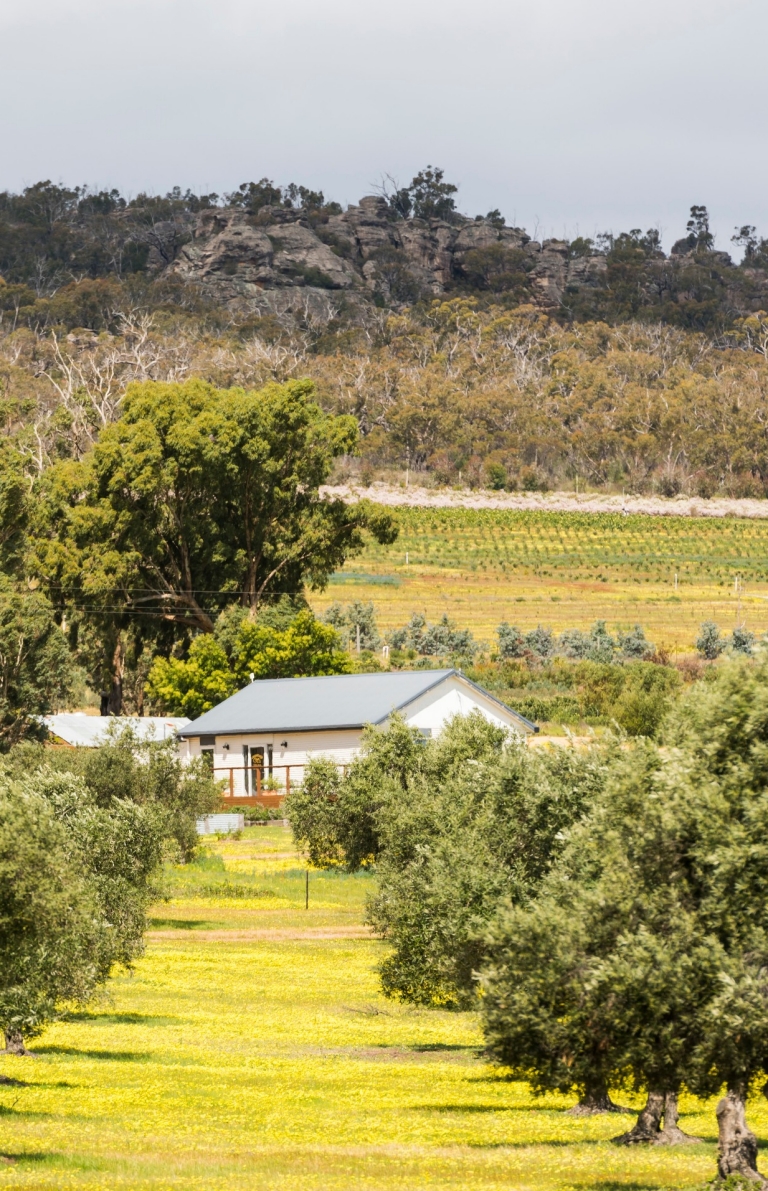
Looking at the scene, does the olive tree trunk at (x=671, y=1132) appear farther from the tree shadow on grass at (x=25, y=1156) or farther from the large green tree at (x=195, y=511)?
the large green tree at (x=195, y=511)

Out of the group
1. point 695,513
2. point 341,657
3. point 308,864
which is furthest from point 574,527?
point 308,864

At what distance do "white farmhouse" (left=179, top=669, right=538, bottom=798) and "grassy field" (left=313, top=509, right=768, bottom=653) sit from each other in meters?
30.0

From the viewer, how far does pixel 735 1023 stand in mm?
12992

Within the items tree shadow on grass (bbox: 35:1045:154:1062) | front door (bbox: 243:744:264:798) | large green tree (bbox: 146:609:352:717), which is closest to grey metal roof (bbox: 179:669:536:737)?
front door (bbox: 243:744:264:798)

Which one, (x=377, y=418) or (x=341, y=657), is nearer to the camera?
(x=341, y=657)

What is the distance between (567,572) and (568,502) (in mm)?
33614

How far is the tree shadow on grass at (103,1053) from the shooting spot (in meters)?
24.8

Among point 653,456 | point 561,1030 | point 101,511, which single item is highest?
point 653,456

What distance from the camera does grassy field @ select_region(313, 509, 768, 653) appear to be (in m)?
103

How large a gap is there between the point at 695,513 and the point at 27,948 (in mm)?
134769

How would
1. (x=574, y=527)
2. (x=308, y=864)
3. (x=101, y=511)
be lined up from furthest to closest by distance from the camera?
1. (x=574, y=527)
2. (x=101, y=511)
3. (x=308, y=864)

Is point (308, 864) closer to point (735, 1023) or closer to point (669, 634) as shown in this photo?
point (735, 1023)

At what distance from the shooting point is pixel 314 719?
6375 centimetres

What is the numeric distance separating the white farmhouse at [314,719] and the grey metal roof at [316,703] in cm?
4
